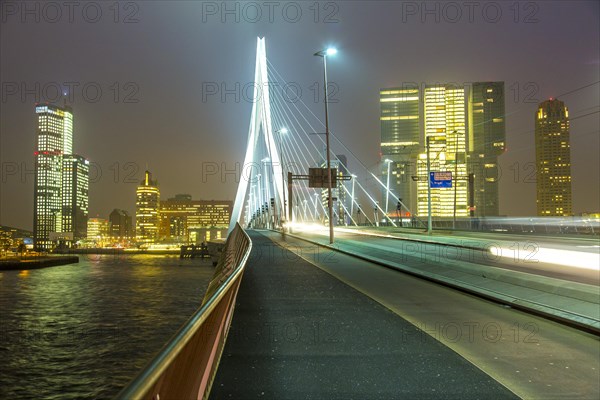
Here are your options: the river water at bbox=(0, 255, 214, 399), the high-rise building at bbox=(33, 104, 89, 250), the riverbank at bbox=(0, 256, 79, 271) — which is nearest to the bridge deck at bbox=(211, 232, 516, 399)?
the river water at bbox=(0, 255, 214, 399)

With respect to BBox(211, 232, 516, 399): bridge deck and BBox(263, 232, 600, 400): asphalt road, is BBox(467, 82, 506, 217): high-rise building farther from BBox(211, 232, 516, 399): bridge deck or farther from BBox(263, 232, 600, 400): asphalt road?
BBox(211, 232, 516, 399): bridge deck

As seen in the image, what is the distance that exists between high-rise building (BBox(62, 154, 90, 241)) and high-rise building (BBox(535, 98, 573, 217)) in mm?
124577

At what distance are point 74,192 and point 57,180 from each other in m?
7.70

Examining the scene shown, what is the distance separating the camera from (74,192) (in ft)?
555

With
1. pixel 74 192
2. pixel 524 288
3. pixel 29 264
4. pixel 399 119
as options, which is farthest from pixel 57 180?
pixel 524 288

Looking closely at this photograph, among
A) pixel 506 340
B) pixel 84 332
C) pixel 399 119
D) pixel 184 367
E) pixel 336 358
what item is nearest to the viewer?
pixel 184 367

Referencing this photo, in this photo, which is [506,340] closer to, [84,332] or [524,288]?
[524,288]

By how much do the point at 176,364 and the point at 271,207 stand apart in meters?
94.4

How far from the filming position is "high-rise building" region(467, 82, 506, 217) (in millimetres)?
87438

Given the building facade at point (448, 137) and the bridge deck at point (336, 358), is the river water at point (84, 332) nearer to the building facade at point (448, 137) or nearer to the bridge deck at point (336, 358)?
the bridge deck at point (336, 358)

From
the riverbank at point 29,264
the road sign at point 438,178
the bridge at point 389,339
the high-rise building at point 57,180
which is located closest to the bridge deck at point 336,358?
the bridge at point 389,339

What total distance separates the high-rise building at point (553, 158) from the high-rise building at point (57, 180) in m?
123

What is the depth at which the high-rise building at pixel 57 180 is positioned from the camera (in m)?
149

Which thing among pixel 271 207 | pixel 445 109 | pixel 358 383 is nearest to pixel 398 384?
pixel 358 383
